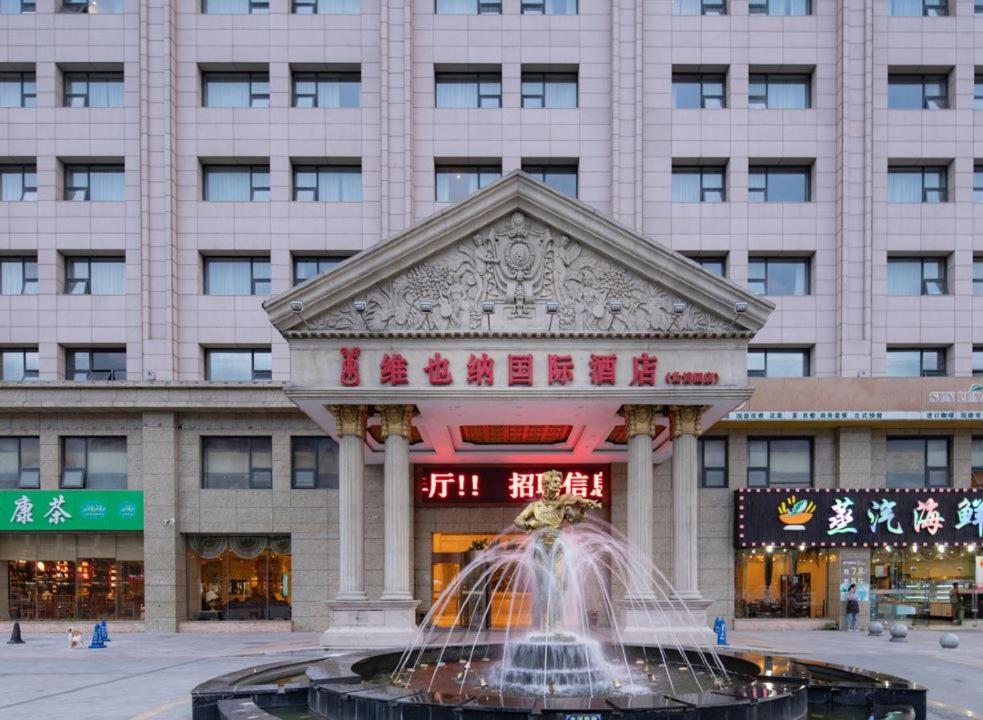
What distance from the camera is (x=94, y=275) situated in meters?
31.7

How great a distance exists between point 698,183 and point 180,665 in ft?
79.8

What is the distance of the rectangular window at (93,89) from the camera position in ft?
105

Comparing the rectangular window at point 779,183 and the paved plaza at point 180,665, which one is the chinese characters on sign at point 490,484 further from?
the rectangular window at point 779,183

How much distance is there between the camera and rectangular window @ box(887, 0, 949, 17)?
32.3 metres

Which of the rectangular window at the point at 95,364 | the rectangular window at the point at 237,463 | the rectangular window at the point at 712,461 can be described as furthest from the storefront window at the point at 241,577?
the rectangular window at the point at 712,461

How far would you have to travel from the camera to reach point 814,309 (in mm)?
31312

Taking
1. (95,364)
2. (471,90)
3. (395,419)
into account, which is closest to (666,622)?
(395,419)

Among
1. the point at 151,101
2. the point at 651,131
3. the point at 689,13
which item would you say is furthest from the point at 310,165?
the point at 689,13

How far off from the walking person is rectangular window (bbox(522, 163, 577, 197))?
707 inches

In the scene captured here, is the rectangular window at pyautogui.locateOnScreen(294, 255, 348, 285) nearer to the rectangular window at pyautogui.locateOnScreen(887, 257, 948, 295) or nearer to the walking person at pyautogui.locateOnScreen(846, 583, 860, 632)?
the rectangular window at pyautogui.locateOnScreen(887, 257, 948, 295)

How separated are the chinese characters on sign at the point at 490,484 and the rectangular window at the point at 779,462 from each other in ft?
18.8

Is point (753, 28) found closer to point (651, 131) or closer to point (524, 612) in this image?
point (651, 131)

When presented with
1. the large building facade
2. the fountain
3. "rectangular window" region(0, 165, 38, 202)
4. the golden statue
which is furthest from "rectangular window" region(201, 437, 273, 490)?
the golden statue

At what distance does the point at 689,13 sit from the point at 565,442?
56.7 feet
